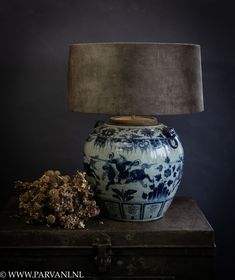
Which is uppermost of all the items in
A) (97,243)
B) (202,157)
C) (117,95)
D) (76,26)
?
(76,26)

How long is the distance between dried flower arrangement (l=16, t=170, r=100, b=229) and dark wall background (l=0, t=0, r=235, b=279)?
0.36m

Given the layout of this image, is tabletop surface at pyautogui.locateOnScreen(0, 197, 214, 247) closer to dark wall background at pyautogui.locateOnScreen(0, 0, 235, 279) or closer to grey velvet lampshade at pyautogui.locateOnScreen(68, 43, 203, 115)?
grey velvet lampshade at pyautogui.locateOnScreen(68, 43, 203, 115)

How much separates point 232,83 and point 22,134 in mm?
812

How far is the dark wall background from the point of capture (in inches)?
64.5

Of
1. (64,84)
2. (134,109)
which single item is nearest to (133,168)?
(134,109)

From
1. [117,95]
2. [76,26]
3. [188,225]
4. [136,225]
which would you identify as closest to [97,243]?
[136,225]

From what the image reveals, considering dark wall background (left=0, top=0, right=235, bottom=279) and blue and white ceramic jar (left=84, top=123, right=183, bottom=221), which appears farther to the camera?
dark wall background (left=0, top=0, right=235, bottom=279)

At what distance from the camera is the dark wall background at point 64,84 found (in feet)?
5.38

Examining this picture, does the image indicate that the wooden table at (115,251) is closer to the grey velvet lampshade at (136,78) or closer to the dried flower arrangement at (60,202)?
the dried flower arrangement at (60,202)

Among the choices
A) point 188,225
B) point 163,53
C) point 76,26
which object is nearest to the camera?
point 163,53

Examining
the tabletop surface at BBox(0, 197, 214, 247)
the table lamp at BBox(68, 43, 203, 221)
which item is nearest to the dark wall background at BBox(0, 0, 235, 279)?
the table lamp at BBox(68, 43, 203, 221)

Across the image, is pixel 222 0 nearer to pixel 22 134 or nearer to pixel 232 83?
pixel 232 83

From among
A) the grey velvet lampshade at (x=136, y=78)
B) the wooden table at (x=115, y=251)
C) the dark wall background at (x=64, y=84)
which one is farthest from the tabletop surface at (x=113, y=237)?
the dark wall background at (x=64, y=84)

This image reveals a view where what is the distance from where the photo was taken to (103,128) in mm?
1365
